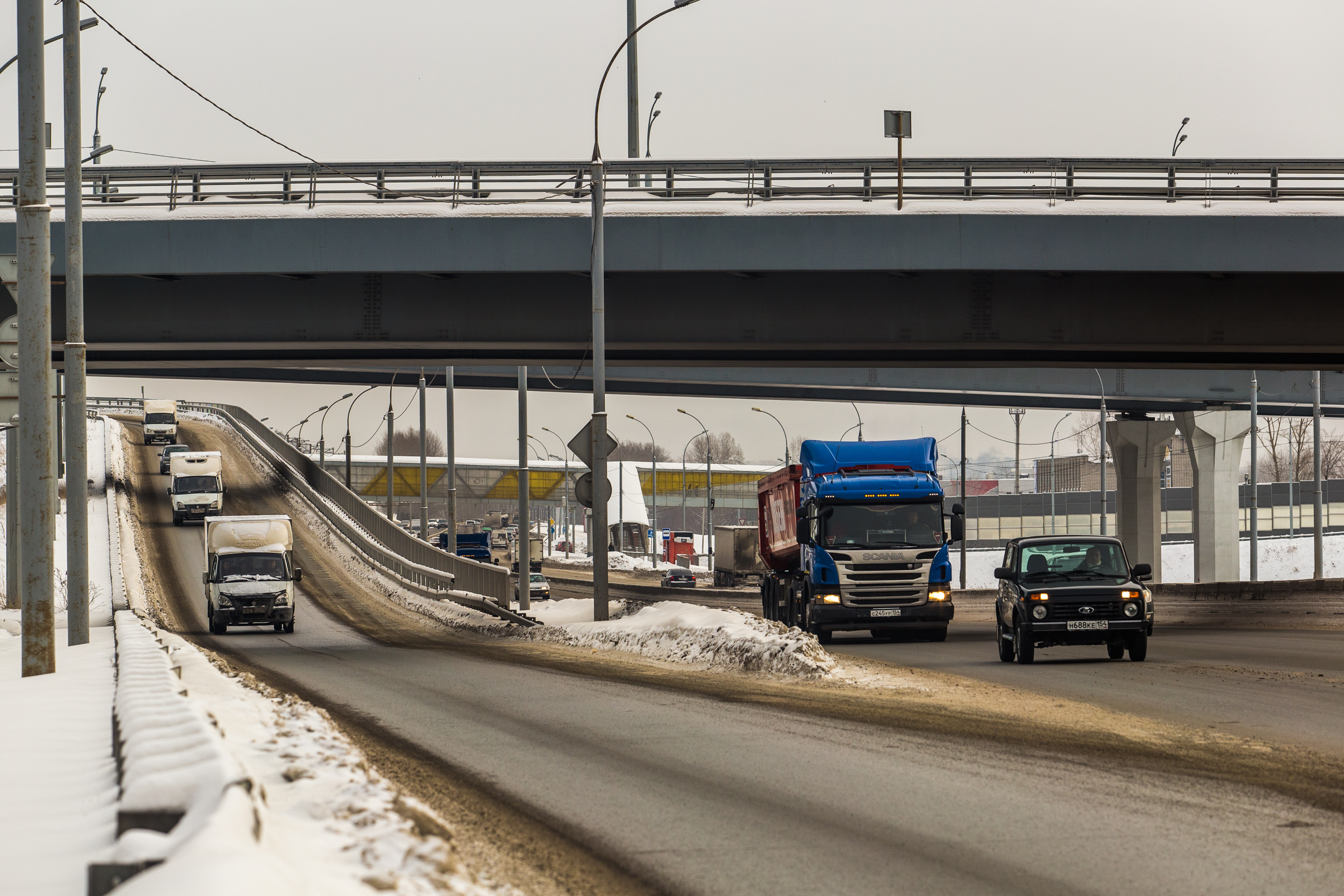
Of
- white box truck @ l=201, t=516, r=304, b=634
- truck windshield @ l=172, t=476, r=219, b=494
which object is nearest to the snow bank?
white box truck @ l=201, t=516, r=304, b=634

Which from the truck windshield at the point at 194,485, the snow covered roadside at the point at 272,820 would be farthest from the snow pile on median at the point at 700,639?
the truck windshield at the point at 194,485

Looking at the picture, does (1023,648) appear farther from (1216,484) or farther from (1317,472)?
(1216,484)

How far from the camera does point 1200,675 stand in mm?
17734

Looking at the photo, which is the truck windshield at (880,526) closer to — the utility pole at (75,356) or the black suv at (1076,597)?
the black suv at (1076,597)

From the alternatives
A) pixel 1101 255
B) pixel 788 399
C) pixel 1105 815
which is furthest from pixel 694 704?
pixel 788 399

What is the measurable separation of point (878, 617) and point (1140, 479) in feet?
125

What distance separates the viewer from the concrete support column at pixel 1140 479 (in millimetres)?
59969

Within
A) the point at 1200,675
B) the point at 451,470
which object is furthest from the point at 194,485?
the point at 1200,675

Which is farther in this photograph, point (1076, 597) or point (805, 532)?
point (805, 532)

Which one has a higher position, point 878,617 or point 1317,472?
point 1317,472

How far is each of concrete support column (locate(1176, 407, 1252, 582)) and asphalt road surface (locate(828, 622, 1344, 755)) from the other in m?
34.5

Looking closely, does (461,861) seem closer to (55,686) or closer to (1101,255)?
(55,686)

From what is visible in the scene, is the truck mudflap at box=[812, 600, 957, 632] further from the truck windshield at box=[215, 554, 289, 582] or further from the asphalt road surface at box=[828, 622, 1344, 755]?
the truck windshield at box=[215, 554, 289, 582]

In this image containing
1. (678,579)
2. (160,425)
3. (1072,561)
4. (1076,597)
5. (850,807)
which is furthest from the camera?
(160,425)
